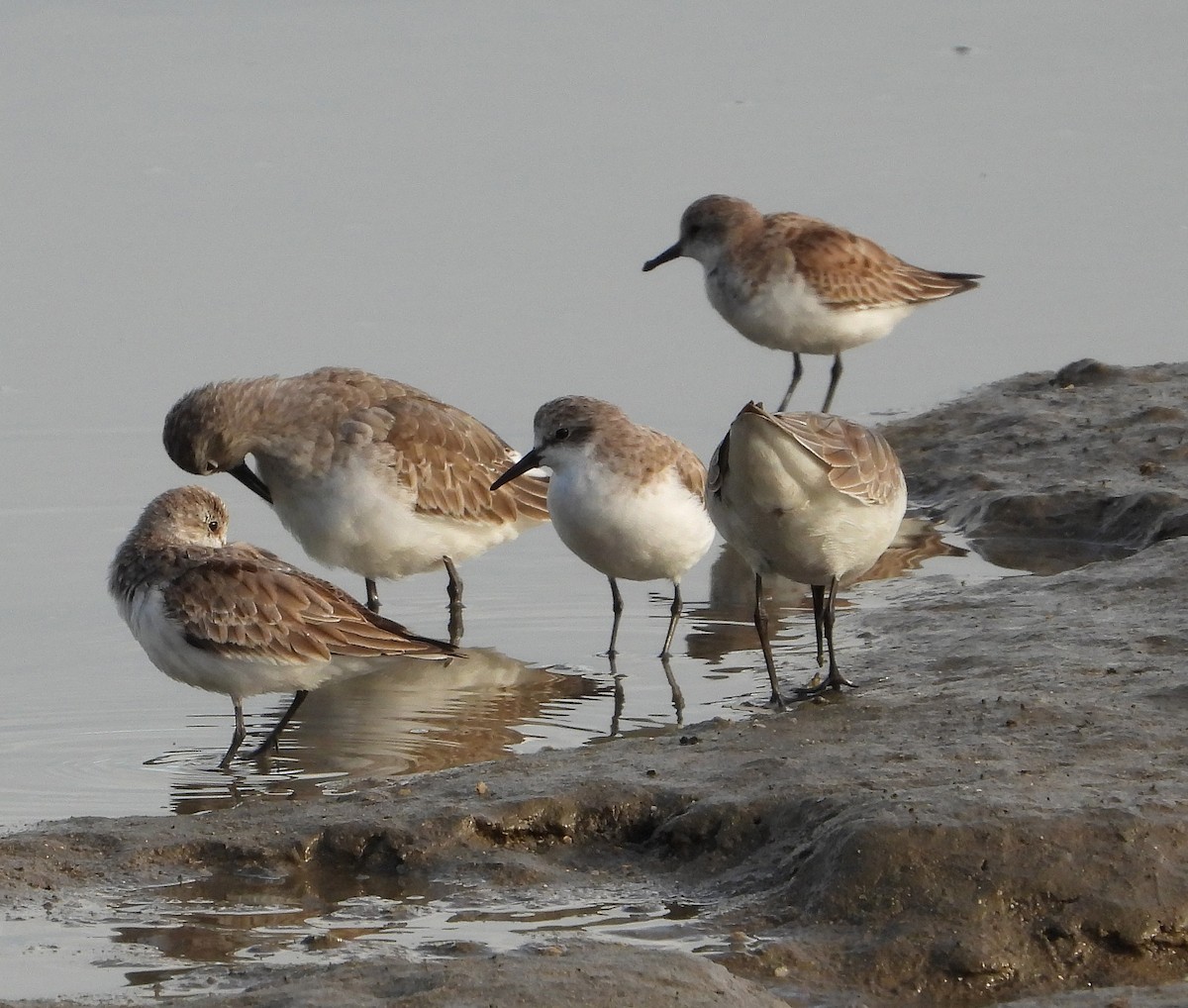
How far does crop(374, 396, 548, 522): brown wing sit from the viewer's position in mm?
9500

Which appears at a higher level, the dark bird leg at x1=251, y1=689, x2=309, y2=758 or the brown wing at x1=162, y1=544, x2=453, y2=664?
the brown wing at x1=162, y1=544, x2=453, y2=664

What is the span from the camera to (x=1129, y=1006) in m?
4.66

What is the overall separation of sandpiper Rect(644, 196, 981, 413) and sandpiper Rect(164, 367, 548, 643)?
2819 millimetres

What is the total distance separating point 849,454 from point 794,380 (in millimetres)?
5438

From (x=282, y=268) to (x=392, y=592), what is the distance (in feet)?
12.2

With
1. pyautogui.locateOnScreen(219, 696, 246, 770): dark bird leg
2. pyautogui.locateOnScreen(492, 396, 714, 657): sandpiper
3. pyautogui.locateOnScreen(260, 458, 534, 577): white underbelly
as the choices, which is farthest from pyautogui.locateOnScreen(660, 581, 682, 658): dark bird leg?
pyautogui.locateOnScreen(219, 696, 246, 770): dark bird leg

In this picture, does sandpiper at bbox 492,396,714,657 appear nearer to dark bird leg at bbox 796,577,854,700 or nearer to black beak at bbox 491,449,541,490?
black beak at bbox 491,449,541,490

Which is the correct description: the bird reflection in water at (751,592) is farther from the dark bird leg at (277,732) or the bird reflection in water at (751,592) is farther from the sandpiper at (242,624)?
the dark bird leg at (277,732)

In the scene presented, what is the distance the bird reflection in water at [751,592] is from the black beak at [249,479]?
2.15 meters

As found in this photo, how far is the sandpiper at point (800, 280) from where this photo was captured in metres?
12.0

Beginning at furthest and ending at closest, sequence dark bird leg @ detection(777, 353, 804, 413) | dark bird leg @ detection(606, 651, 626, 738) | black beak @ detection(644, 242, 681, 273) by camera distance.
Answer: black beak @ detection(644, 242, 681, 273) < dark bird leg @ detection(777, 353, 804, 413) < dark bird leg @ detection(606, 651, 626, 738)

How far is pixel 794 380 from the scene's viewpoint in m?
12.5

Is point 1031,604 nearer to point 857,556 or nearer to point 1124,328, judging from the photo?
point 857,556

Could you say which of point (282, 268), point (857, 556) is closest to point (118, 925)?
point (857, 556)
